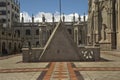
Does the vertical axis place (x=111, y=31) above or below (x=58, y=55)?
above

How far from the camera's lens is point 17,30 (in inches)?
4220

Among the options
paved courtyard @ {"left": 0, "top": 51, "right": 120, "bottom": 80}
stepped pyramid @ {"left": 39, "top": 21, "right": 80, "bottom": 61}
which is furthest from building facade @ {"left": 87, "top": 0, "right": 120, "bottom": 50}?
paved courtyard @ {"left": 0, "top": 51, "right": 120, "bottom": 80}

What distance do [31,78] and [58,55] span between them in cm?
1214

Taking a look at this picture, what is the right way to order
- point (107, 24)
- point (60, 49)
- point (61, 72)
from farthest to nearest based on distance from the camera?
point (107, 24) → point (60, 49) → point (61, 72)

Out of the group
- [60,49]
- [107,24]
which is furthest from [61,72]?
[107,24]

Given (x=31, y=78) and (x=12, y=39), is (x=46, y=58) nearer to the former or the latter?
(x=31, y=78)

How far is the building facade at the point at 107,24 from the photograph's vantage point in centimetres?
5160

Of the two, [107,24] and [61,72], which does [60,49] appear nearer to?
[61,72]

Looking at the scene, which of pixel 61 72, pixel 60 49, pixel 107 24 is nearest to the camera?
pixel 61 72

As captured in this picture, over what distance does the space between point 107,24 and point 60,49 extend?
32.2 metres

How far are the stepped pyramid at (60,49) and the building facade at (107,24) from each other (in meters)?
24.1

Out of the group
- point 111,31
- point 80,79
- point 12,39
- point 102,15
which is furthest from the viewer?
point 12,39

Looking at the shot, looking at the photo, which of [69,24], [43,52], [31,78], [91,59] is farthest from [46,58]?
[69,24]

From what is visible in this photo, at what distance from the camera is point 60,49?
2494cm
